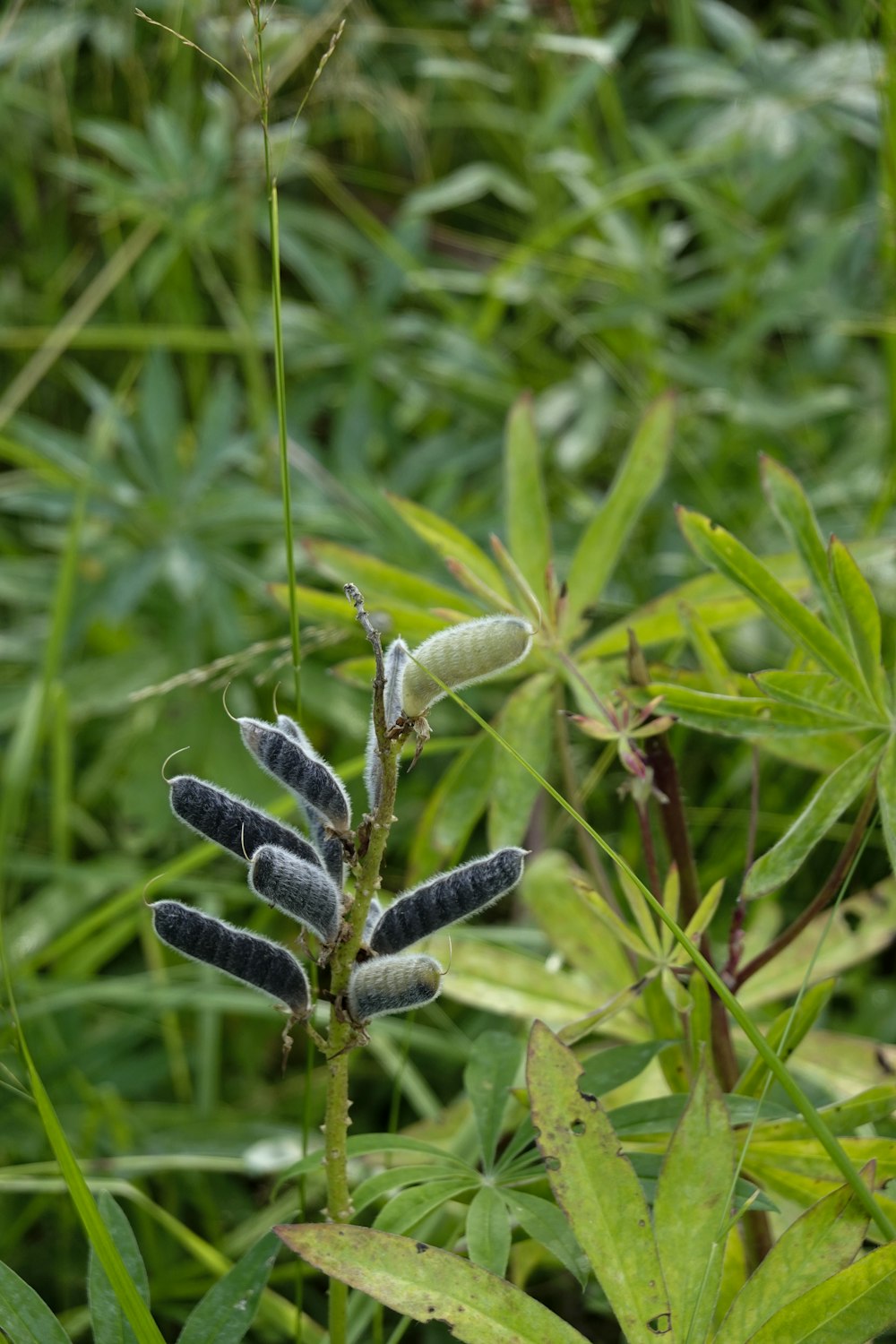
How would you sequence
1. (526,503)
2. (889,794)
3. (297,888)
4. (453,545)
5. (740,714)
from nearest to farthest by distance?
(297,888) → (889,794) → (740,714) → (453,545) → (526,503)

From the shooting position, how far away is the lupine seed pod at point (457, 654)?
4.00 ft

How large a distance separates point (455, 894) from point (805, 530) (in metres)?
0.84

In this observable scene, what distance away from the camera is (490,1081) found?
1643 millimetres

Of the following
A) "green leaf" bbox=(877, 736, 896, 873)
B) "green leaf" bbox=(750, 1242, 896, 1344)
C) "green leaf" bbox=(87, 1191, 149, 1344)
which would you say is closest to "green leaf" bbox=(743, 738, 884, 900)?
"green leaf" bbox=(877, 736, 896, 873)

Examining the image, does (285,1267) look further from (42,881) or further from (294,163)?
(294,163)

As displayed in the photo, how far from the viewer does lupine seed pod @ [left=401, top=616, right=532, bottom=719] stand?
4.00ft

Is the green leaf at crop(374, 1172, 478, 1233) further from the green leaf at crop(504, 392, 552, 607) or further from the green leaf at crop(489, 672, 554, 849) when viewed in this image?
the green leaf at crop(504, 392, 552, 607)

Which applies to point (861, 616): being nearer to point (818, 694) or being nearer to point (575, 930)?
point (818, 694)

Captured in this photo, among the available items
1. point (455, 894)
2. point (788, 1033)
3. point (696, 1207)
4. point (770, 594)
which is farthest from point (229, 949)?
point (770, 594)

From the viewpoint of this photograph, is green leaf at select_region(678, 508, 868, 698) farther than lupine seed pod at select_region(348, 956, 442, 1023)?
Yes

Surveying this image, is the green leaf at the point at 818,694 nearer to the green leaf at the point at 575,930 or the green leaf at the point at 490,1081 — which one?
the green leaf at the point at 575,930

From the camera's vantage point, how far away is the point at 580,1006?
199 cm

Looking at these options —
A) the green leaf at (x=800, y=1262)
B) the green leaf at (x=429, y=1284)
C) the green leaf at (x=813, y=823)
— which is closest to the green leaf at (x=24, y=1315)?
the green leaf at (x=429, y=1284)

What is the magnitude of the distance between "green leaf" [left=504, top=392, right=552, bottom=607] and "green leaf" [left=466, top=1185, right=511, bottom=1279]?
1.00 m
